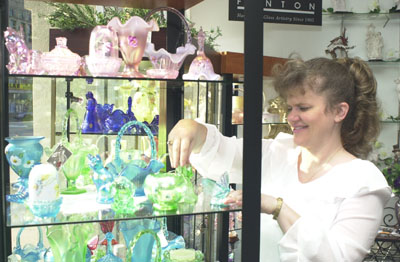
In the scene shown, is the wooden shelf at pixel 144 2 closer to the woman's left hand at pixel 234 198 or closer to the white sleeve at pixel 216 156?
the white sleeve at pixel 216 156

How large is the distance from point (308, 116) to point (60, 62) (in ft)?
3.39

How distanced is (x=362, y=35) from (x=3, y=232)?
15.7 ft

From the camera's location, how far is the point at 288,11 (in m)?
4.60

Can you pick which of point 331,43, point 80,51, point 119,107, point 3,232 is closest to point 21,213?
point 3,232

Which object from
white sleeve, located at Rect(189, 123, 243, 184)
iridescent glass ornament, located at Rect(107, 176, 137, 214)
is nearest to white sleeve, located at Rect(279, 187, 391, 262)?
white sleeve, located at Rect(189, 123, 243, 184)

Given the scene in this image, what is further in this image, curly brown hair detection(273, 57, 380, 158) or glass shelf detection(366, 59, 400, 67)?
glass shelf detection(366, 59, 400, 67)

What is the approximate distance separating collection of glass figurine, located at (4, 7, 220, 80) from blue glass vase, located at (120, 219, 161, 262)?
1.90ft

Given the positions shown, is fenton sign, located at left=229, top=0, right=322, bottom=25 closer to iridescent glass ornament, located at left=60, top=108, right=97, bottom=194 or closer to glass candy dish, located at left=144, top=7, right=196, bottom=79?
glass candy dish, located at left=144, top=7, right=196, bottom=79

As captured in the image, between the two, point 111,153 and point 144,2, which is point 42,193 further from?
point 144,2

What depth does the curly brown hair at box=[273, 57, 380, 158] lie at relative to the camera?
211 centimetres

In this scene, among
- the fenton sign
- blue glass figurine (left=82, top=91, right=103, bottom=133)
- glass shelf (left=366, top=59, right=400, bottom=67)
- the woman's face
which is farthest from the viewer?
glass shelf (left=366, top=59, right=400, bottom=67)

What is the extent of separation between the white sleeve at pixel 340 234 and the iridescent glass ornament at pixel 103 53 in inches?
35.1

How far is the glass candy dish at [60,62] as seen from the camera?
1649 mm

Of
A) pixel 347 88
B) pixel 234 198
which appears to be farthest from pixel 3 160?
pixel 347 88
